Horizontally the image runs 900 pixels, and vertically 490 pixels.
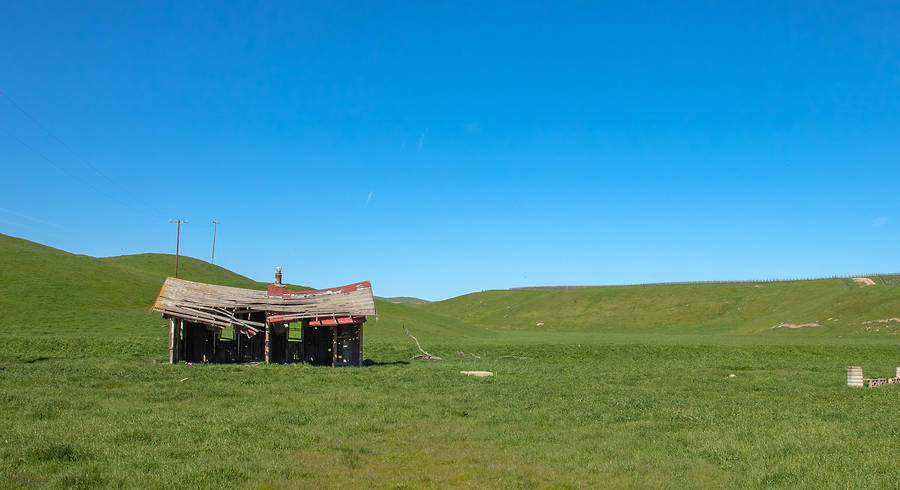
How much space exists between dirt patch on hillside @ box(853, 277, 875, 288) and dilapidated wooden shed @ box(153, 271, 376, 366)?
107264 mm

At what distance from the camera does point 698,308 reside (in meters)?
115

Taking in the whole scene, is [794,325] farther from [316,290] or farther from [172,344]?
[172,344]

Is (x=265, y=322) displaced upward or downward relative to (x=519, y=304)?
downward

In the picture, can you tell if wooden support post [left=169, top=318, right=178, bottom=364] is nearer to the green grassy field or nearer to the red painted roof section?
the green grassy field

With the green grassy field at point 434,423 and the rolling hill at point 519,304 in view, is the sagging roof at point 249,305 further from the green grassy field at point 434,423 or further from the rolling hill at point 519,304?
the rolling hill at point 519,304

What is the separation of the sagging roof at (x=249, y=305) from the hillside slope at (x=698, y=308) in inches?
2472

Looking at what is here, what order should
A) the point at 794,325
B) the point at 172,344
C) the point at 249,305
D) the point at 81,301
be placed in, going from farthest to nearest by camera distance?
the point at 794,325 < the point at 81,301 < the point at 249,305 < the point at 172,344

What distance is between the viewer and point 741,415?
54.7 feet

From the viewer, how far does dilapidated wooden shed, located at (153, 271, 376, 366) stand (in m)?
31.1

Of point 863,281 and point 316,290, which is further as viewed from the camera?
point 863,281

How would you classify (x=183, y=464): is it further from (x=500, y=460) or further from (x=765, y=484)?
(x=765, y=484)

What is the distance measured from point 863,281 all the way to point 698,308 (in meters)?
30.2

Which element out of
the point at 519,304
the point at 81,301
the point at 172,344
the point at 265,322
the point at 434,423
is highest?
the point at 519,304

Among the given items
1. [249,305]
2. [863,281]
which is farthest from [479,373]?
[863,281]
